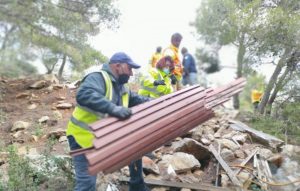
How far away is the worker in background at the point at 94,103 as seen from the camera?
3992 mm

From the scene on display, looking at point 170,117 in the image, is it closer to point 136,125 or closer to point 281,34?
point 136,125

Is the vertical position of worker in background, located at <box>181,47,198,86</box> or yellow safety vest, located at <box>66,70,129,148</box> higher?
yellow safety vest, located at <box>66,70,129,148</box>

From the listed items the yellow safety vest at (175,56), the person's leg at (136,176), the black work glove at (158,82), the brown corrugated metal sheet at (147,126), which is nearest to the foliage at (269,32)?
the yellow safety vest at (175,56)

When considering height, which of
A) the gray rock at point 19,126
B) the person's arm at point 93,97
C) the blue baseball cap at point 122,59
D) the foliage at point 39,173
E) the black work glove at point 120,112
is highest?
the blue baseball cap at point 122,59

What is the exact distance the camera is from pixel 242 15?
8.56 m

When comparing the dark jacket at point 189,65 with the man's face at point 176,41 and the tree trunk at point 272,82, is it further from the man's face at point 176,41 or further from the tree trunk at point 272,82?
the man's face at point 176,41

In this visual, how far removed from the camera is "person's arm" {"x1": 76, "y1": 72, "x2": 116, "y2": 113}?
A: 3955 millimetres

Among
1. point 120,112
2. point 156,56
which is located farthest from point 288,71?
point 120,112

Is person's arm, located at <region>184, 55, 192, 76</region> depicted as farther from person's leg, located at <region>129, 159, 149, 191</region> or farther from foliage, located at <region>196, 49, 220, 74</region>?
person's leg, located at <region>129, 159, 149, 191</region>

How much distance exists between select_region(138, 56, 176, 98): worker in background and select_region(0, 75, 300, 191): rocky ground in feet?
3.37

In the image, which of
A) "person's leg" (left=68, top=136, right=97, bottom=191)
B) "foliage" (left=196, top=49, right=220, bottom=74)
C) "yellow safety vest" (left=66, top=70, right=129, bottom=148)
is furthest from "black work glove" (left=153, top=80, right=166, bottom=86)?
"foliage" (left=196, top=49, right=220, bottom=74)

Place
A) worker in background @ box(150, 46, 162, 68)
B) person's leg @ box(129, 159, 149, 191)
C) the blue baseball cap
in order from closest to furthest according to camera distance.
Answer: the blue baseball cap
person's leg @ box(129, 159, 149, 191)
worker in background @ box(150, 46, 162, 68)

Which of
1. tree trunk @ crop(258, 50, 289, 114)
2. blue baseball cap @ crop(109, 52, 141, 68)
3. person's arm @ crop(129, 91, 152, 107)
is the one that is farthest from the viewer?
tree trunk @ crop(258, 50, 289, 114)

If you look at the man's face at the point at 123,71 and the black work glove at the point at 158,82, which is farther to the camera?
the black work glove at the point at 158,82
